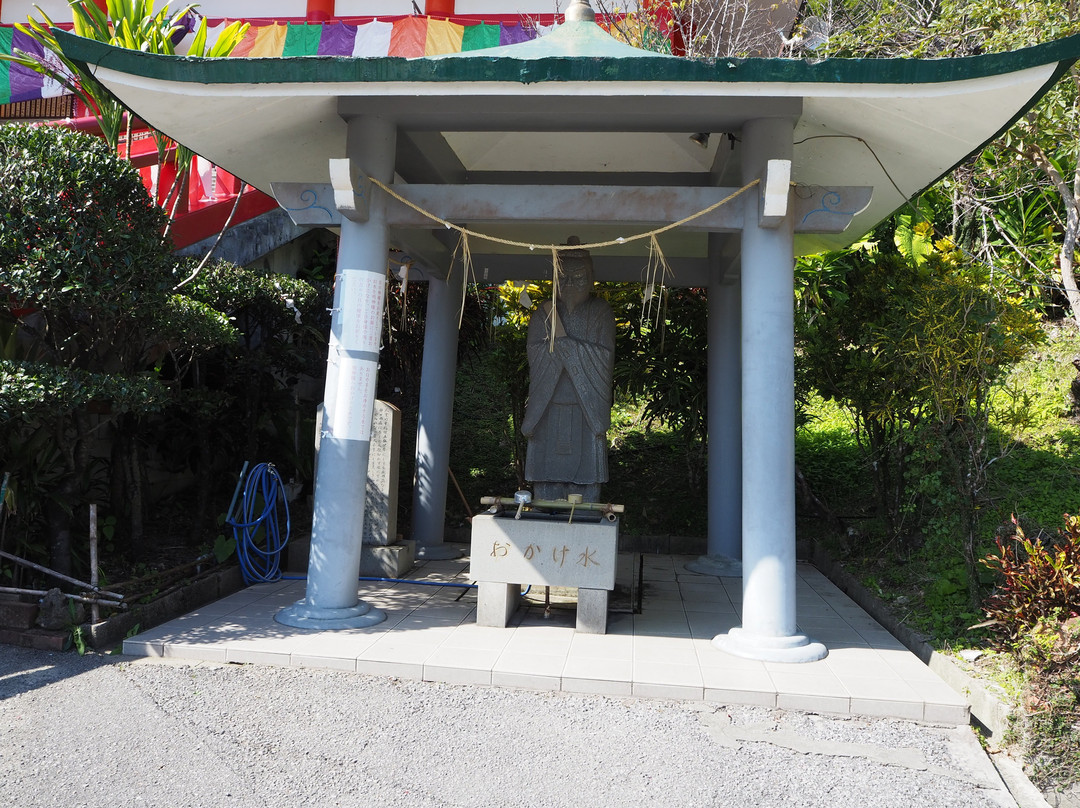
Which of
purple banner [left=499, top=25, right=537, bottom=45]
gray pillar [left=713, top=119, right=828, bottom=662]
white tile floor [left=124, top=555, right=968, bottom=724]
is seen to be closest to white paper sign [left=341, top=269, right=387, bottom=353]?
white tile floor [left=124, top=555, right=968, bottom=724]

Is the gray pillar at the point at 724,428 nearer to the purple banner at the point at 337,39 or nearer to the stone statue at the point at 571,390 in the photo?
the stone statue at the point at 571,390

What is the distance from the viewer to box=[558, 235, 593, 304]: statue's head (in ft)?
22.7

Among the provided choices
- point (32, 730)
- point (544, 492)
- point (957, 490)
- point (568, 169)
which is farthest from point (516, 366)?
point (32, 730)

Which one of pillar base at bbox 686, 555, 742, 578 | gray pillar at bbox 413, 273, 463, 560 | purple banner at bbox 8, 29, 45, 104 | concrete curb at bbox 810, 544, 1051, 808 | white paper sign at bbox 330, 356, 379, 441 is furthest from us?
purple banner at bbox 8, 29, 45, 104

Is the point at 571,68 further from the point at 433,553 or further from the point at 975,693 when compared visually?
the point at 433,553

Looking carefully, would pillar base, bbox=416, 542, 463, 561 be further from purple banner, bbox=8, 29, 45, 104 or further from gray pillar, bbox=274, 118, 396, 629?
purple banner, bbox=8, 29, 45, 104

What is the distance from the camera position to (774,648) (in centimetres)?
538

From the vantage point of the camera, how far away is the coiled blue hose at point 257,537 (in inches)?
282

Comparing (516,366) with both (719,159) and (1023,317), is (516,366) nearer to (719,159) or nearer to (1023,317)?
(719,159)

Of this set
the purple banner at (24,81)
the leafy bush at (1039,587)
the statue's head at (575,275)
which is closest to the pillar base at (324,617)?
the statue's head at (575,275)

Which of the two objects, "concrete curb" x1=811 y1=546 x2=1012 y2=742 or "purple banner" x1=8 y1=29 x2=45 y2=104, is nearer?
"concrete curb" x1=811 y1=546 x2=1012 y2=742

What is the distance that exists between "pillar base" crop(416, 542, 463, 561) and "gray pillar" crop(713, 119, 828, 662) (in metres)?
A: 3.66

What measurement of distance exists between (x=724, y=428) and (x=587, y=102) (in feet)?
12.6

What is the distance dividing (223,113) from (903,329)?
5432 millimetres
